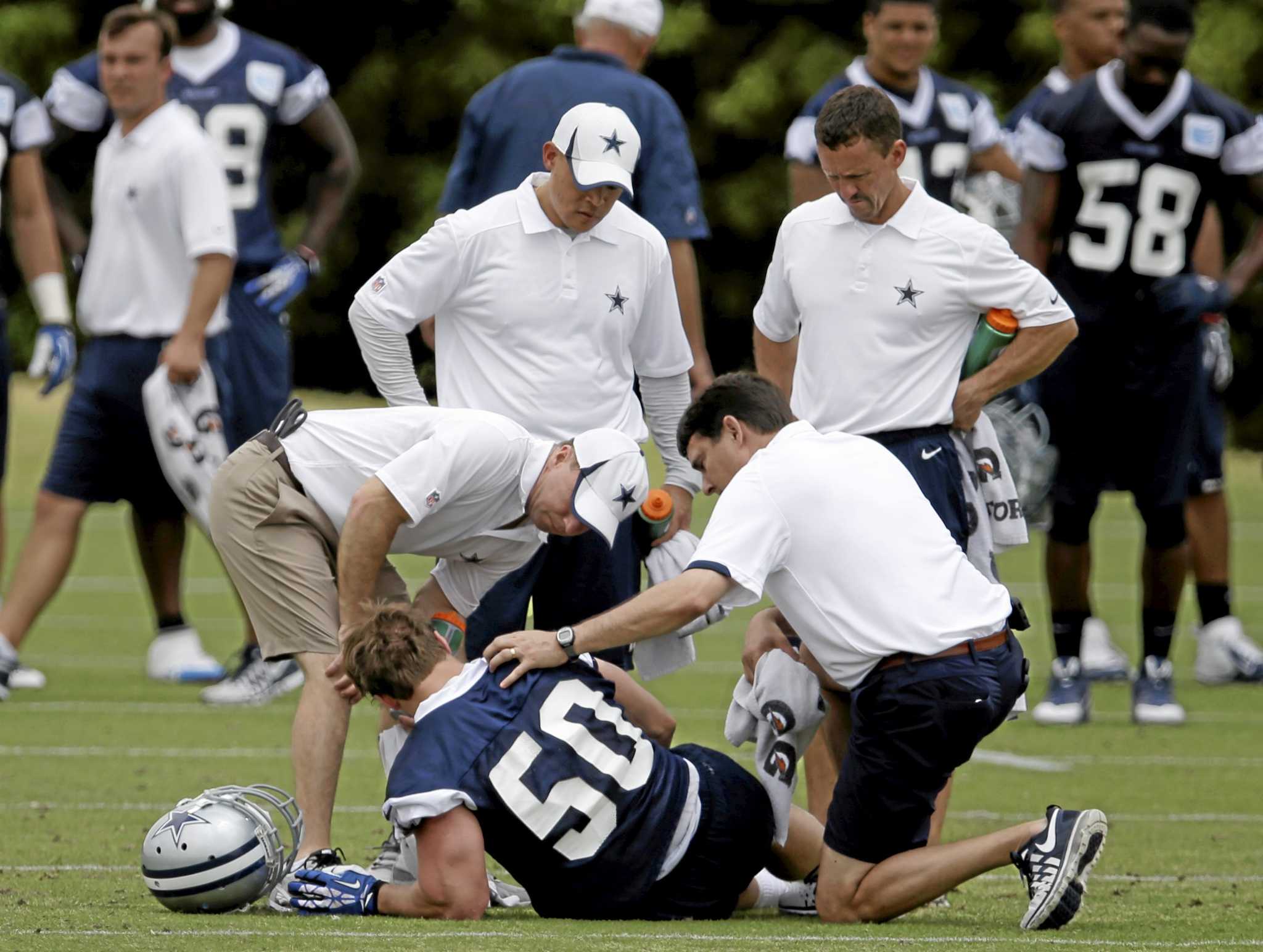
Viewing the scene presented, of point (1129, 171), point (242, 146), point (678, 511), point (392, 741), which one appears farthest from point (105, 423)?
point (1129, 171)

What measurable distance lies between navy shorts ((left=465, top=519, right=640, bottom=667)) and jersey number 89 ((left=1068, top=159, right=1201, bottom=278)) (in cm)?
371

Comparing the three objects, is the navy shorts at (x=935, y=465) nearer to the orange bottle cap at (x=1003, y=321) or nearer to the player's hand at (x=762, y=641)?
the orange bottle cap at (x=1003, y=321)

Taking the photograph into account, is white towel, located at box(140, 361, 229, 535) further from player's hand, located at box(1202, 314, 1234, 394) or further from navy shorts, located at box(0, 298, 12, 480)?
player's hand, located at box(1202, 314, 1234, 394)

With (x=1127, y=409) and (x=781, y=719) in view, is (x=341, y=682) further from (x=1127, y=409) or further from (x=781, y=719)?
(x=1127, y=409)

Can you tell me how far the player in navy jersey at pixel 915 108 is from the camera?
8234 millimetres

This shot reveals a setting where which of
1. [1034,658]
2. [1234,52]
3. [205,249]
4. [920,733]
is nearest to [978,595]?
[920,733]

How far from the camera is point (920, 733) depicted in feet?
17.1

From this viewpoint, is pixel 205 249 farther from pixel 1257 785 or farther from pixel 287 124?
pixel 1257 785

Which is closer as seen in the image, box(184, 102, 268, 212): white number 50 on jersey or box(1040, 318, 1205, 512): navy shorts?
box(1040, 318, 1205, 512): navy shorts

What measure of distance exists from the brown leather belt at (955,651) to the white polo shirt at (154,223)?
479cm

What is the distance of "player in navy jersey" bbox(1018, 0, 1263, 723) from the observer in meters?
8.95

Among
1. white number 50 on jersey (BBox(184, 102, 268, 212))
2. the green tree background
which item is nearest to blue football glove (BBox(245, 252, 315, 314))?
white number 50 on jersey (BBox(184, 102, 268, 212))

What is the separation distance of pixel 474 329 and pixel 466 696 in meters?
1.56

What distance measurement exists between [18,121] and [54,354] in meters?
1.02
